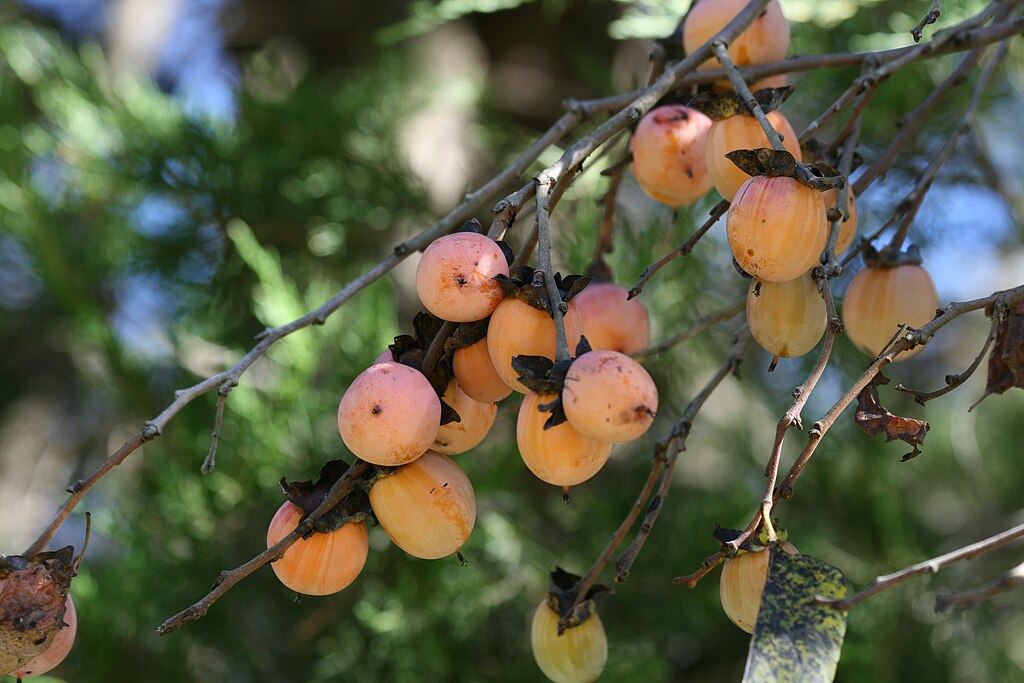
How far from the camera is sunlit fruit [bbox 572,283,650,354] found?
0.62 metres

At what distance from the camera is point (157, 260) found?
1.15 metres

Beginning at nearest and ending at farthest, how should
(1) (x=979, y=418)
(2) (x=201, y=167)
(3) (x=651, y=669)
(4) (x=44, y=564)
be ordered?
(4) (x=44, y=564) < (3) (x=651, y=669) < (2) (x=201, y=167) < (1) (x=979, y=418)

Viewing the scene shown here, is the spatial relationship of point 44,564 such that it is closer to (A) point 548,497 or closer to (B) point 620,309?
(B) point 620,309

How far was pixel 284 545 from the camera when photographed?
1.46 ft

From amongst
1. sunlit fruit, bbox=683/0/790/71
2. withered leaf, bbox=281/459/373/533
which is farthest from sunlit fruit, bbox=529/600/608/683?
sunlit fruit, bbox=683/0/790/71

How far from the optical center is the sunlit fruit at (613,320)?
618 millimetres

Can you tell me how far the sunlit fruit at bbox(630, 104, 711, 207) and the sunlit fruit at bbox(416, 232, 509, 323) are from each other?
191mm

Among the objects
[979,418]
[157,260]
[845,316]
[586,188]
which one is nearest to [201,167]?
[157,260]

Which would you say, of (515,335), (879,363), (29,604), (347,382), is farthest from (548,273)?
(347,382)

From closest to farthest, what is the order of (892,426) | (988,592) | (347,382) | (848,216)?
(988,592)
(892,426)
(848,216)
(347,382)

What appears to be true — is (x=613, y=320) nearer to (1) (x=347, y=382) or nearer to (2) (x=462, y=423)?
(2) (x=462, y=423)

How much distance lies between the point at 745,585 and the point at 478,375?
0.54 ft

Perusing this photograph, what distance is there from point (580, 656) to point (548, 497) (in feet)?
2.39

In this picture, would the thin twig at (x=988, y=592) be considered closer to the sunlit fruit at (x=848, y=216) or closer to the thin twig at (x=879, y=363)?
the thin twig at (x=879, y=363)
